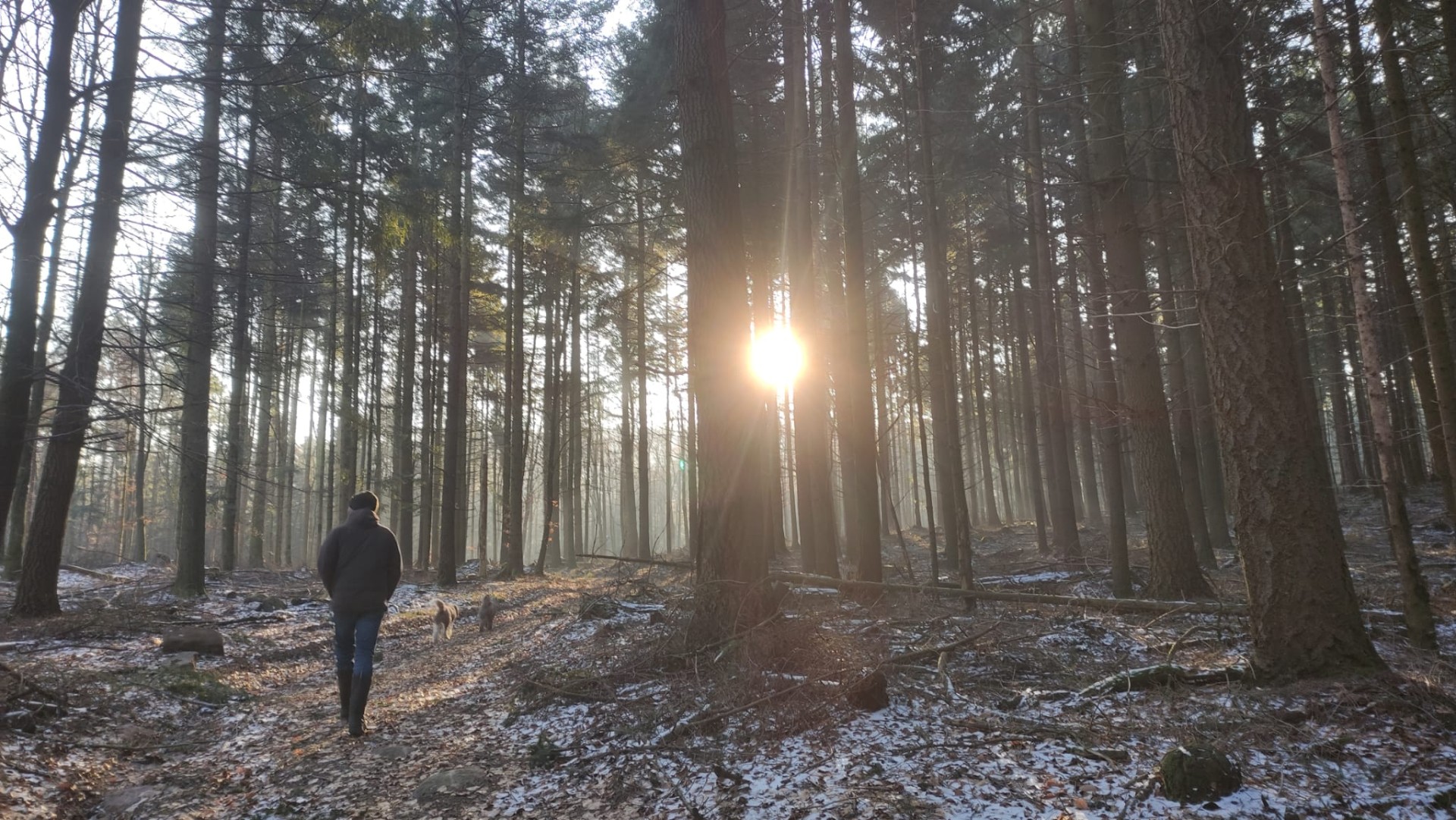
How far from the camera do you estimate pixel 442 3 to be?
14.7 meters

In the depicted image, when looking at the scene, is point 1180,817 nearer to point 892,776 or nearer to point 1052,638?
point 892,776

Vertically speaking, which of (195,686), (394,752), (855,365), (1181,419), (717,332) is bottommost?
(394,752)

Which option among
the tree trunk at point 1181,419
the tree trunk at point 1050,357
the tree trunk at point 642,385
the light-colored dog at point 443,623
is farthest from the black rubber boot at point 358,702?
the tree trunk at point 642,385

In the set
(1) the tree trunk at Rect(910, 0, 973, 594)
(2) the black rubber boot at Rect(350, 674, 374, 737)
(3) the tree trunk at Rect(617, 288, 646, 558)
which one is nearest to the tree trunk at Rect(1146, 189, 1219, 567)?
(1) the tree trunk at Rect(910, 0, 973, 594)

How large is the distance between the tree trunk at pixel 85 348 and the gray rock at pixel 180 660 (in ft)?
9.00

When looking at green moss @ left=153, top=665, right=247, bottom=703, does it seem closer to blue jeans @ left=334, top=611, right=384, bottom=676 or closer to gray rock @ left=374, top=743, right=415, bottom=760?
blue jeans @ left=334, top=611, right=384, bottom=676

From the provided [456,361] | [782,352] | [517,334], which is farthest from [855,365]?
[517,334]

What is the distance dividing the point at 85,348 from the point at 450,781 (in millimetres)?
7055

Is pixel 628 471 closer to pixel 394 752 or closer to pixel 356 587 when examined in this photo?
pixel 356 587

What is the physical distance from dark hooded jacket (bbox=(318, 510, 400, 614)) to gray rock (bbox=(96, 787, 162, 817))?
175 centimetres

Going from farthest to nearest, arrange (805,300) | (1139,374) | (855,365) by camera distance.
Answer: (805,300)
(855,365)
(1139,374)

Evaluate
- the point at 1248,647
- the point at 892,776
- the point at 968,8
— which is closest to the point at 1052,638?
the point at 1248,647

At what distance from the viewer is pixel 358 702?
226 inches

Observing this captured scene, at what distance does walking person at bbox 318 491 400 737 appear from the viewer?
604cm
